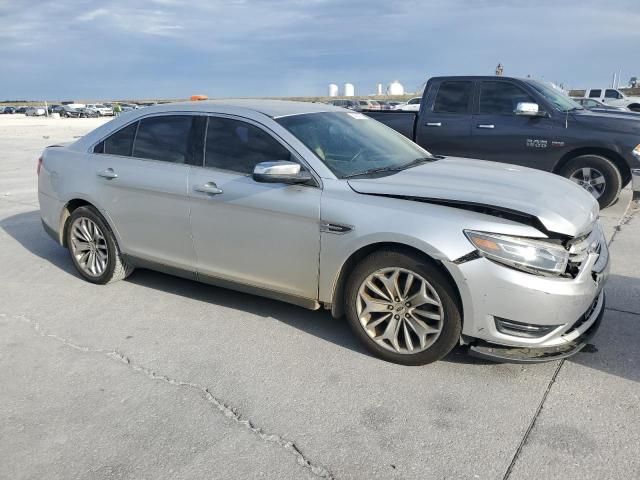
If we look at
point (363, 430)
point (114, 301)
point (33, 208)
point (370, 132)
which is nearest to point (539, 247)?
point (363, 430)

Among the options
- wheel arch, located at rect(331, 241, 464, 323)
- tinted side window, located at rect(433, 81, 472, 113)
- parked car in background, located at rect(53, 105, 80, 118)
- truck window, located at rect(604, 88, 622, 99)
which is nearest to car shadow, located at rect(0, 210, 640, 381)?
wheel arch, located at rect(331, 241, 464, 323)

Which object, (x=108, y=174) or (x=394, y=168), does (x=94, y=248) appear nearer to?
(x=108, y=174)

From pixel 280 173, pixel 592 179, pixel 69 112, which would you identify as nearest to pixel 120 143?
pixel 280 173

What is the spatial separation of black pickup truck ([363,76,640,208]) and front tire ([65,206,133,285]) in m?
5.40

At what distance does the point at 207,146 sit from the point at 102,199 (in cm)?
120

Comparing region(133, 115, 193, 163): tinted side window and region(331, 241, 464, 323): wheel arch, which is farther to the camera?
region(133, 115, 193, 163): tinted side window

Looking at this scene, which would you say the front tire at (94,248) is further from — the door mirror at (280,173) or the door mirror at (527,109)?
the door mirror at (527,109)

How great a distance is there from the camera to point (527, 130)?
26.3 feet

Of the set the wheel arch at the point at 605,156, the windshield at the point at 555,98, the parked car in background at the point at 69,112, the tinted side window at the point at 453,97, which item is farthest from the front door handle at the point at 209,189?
the parked car in background at the point at 69,112

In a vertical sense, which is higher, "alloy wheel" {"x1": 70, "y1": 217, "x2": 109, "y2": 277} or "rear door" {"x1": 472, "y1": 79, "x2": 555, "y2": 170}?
"rear door" {"x1": 472, "y1": 79, "x2": 555, "y2": 170}

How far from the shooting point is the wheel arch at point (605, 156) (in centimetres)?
761

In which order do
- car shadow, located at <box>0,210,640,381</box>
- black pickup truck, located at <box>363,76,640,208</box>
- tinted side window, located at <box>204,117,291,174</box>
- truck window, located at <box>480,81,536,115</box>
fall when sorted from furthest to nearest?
truck window, located at <box>480,81,536,115</box> < black pickup truck, located at <box>363,76,640,208</box> < tinted side window, located at <box>204,117,291,174</box> < car shadow, located at <box>0,210,640,381</box>

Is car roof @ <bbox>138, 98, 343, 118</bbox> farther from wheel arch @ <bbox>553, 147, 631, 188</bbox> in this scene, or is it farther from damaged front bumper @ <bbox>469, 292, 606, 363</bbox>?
wheel arch @ <bbox>553, 147, 631, 188</bbox>

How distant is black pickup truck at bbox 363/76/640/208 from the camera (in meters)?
7.61
